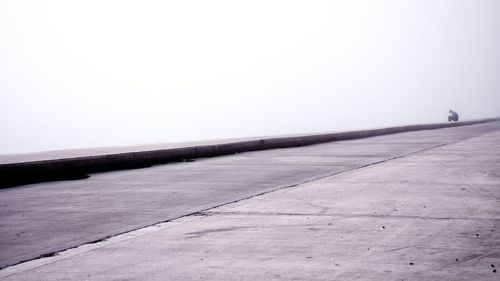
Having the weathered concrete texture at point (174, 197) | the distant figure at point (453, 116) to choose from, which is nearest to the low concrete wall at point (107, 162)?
the weathered concrete texture at point (174, 197)

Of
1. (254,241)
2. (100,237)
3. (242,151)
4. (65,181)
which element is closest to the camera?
(254,241)

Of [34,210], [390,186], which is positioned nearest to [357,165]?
[390,186]

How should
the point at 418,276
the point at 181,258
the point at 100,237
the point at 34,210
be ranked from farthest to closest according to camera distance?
the point at 34,210
the point at 100,237
the point at 181,258
the point at 418,276

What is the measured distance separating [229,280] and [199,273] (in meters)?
0.39

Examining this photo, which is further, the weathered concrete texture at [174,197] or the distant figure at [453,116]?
the distant figure at [453,116]

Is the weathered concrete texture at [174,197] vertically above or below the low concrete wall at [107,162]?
below

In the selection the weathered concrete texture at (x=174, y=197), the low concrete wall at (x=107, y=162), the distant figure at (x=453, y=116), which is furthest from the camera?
the distant figure at (x=453, y=116)

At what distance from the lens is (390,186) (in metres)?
12.2

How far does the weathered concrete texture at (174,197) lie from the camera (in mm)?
8195

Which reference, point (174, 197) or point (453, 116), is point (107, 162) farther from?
point (453, 116)

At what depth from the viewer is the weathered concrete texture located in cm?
820

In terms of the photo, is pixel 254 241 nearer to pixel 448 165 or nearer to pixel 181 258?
pixel 181 258

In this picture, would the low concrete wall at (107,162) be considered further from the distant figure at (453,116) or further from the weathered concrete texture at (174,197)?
the distant figure at (453,116)

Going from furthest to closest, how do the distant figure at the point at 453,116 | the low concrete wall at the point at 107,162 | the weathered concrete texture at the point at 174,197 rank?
the distant figure at the point at 453,116, the low concrete wall at the point at 107,162, the weathered concrete texture at the point at 174,197
